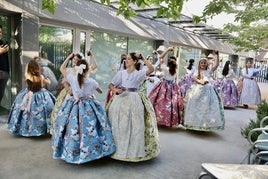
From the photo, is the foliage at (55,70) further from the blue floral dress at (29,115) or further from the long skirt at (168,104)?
the long skirt at (168,104)

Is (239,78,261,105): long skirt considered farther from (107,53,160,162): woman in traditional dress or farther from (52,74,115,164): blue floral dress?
(52,74,115,164): blue floral dress

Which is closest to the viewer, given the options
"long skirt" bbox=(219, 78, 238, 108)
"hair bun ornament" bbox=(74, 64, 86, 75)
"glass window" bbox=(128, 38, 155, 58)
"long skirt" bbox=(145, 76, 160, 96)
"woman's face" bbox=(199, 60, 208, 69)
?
"hair bun ornament" bbox=(74, 64, 86, 75)

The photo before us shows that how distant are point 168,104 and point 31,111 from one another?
2396 mm

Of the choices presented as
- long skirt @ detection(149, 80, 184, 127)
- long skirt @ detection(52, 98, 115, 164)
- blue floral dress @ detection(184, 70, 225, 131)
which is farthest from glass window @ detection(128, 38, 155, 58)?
long skirt @ detection(52, 98, 115, 164)

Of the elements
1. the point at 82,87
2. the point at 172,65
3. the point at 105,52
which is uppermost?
the point at 105,52

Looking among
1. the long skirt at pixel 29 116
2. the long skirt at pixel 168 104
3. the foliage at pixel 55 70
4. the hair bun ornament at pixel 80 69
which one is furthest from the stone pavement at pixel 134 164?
the foliage at pixel 55 70

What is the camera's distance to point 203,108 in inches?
174

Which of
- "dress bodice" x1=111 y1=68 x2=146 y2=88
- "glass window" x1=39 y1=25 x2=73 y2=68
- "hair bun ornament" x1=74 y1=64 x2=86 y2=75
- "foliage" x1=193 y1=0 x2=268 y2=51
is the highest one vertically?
"foliage" x1=193 y1=0 x2=268 y2=51

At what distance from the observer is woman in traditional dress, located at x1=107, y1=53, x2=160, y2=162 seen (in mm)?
2926

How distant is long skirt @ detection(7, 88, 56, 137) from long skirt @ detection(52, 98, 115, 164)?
99 cm

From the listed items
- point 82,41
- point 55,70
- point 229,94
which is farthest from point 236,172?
point 229,94

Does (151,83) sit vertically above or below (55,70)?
below

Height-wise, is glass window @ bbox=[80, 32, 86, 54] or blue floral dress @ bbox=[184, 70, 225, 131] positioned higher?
glass window @ bbox=[80, 32, 86, 54]

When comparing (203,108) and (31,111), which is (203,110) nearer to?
(203,108)
